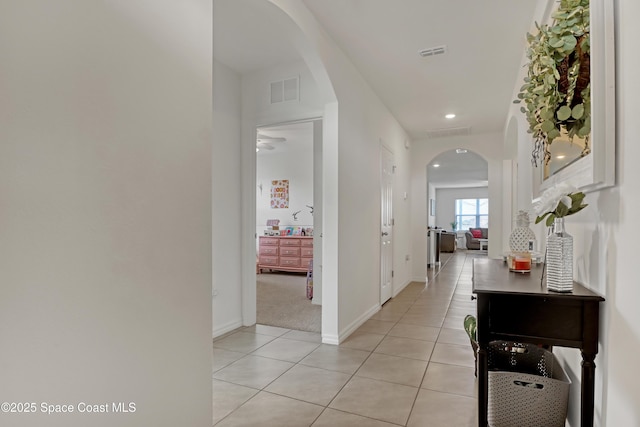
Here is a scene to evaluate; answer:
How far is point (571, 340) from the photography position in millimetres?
1280

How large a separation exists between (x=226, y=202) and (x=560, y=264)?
9.19ft

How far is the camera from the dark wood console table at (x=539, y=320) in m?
1.25

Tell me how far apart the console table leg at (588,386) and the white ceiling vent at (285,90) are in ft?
9.83

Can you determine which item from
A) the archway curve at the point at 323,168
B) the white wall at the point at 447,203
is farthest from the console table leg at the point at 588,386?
the white wall at the point at 447,203

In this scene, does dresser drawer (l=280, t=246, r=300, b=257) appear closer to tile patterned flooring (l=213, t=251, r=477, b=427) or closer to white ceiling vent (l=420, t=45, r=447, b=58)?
tile patterned flooring (l=213, t=251, r=477, b=427)

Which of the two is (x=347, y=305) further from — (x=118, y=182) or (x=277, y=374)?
(x=118, y=182)

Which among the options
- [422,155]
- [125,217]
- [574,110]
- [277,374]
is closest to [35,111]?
[125,217]

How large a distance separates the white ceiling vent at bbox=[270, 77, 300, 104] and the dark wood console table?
8.64 feet

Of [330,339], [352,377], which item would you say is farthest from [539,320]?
[330,339]

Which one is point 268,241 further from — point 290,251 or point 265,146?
point 265,146

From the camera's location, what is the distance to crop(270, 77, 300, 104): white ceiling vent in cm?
343

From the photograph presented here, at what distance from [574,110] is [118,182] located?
1691 mm

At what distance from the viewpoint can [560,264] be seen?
1.33 m

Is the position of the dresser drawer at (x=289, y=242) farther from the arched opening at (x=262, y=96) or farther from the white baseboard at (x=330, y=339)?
the white baseboard at (x=330, y=339)
